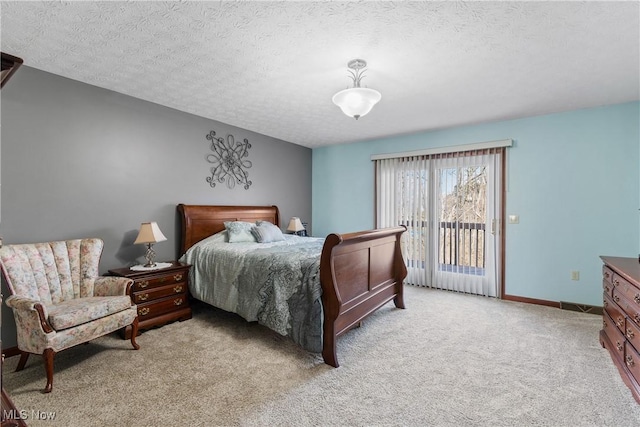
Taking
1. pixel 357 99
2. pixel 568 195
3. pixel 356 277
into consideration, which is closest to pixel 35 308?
pixel 356 277

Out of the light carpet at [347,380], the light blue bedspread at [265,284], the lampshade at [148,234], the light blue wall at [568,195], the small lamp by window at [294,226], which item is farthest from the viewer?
the small lamp by window at [294,226]

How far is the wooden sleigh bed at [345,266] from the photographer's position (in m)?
2.38

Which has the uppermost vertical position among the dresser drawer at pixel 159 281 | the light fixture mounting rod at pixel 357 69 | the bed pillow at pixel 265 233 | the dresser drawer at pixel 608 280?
the light fixture mounting rod at pixel 357 69

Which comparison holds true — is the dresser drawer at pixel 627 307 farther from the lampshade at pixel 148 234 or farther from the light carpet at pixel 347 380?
the lampshade at pixel 148 234

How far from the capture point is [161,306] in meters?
3.11

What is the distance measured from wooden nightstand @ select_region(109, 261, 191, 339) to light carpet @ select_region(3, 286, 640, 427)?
0.14m

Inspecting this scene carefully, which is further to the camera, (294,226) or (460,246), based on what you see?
(294,226)

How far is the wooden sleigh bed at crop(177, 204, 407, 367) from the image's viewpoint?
93.8 inches

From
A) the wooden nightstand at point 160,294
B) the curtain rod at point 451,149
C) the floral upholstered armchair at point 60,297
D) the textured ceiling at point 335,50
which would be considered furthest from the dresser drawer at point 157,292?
the curtain rod at point 451,149

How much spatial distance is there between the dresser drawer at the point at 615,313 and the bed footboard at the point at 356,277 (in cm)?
179

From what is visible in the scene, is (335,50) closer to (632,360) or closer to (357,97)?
(357,97)

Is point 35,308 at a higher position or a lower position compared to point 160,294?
higher

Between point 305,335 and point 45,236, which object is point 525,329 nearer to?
point 305,335

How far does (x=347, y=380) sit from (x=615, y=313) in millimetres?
2168
